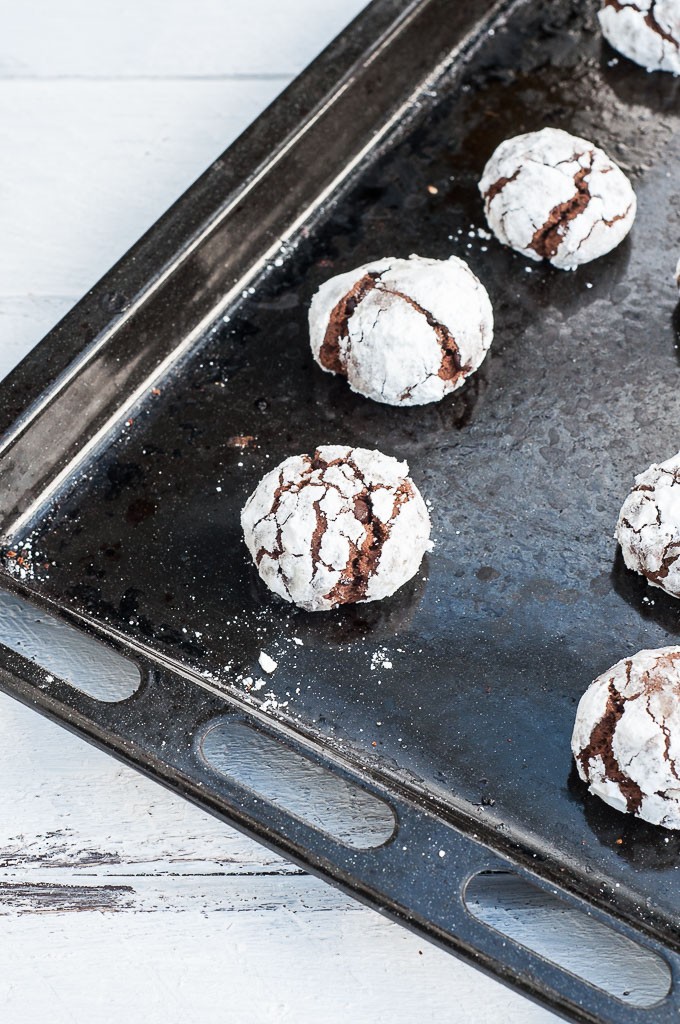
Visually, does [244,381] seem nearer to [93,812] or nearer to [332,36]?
[93,812]

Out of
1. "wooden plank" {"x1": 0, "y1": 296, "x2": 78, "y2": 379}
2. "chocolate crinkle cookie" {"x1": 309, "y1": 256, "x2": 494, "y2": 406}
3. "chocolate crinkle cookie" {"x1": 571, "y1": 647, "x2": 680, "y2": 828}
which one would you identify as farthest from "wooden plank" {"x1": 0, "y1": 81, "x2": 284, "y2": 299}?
"chocolate crinkle cookie" {"x1": 571, "y1": 647, "x2": 680, "y2": 828}

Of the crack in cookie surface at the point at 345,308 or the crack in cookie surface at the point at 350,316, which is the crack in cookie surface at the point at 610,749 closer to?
the crack in cookie surface at the point at 350,316

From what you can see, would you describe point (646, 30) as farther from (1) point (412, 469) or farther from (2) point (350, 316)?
(1) point (412, 469)

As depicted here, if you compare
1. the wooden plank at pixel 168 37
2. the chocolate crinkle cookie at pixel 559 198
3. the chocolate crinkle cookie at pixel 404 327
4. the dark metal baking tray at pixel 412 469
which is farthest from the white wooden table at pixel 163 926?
the wooden plank at pixel 168 37

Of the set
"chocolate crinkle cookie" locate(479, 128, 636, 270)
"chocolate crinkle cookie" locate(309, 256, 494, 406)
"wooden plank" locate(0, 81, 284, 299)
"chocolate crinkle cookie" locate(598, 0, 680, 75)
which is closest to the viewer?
"chocolate crinkle cookie" locate(309, 256, 494, 406)

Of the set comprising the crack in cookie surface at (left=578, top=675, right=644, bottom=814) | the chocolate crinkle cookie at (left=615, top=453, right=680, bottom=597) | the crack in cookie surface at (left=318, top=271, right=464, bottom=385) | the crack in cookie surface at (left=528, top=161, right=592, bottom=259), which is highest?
the crack in cookie surface at (left=528, top=161, right=592, bottom=259)

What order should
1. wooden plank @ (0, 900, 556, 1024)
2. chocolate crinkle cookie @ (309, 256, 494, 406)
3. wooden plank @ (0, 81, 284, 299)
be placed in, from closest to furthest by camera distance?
wooden plank @ (0, 900, 556, 1024)
chocolate crinkle cookie @ (309, 256, 494, 406)
wooden plank @ (0, 81, 284, 299)

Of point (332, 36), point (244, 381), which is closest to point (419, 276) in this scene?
point (244, 381)

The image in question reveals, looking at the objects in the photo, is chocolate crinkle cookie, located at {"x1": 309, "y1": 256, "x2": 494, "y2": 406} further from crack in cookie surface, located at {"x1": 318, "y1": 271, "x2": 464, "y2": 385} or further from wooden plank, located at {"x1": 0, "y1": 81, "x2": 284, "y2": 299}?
wooden plank, located at {"x1": 0, "y1": 81, "x2": 284, "y2": 299}
